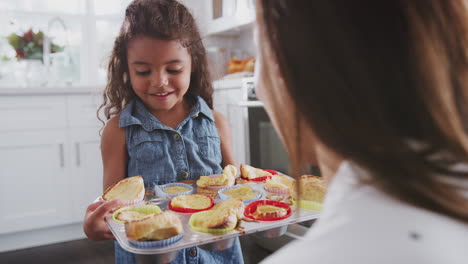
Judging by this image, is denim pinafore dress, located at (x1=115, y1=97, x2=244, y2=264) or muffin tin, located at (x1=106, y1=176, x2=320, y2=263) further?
denim pinafore dress, located at (x1=115, y1=97, x2=244, y2=264)

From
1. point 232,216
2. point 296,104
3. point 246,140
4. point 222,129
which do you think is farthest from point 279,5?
point 246,140

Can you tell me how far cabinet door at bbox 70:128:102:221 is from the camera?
96.8 inches

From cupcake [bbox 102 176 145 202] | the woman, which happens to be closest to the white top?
the woman

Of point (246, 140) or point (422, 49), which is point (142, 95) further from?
point (246, 140)

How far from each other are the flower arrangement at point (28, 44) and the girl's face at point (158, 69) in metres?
1.88

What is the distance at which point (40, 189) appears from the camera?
239 centimetres

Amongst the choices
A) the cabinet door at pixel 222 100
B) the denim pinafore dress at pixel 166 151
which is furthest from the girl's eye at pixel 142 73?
the cabinet door at pixel 222 100

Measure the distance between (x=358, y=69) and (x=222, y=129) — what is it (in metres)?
1.00

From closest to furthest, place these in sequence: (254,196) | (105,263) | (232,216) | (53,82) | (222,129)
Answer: (232,216) < (254,196) < (222,129) < (105,263) < (53,82)

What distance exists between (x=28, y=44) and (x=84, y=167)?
0.93 m

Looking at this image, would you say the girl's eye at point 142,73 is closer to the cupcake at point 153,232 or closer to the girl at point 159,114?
the girl at point 159,114

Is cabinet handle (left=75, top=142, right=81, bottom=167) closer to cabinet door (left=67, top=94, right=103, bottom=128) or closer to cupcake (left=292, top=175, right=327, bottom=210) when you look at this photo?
cabinet door (left=67, top=94, right=103, bottom=128)

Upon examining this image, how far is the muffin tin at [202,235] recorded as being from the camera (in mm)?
620

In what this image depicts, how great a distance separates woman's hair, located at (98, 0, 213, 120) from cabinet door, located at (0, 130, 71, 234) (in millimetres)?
1254
